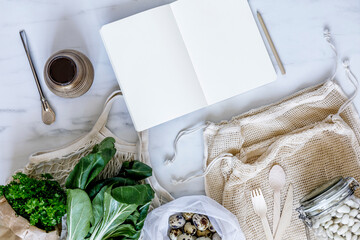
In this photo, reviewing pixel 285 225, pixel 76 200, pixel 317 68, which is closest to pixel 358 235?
pixel 285 225

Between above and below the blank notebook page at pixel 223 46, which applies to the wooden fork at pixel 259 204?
below

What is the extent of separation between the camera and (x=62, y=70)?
80 centimetres

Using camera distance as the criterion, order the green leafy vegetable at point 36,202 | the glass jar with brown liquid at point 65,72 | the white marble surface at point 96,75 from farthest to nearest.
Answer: the white marble surface at point 96,75
the glass jar with brown liquid at point 65,72
the green leafy vegetable at point 36,202

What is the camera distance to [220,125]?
0.90 metres

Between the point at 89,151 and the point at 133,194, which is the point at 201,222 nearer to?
the point at 133,194

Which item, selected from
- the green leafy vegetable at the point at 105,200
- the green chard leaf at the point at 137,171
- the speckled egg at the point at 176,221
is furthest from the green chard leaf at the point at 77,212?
the speckled egg at the point at 176,221

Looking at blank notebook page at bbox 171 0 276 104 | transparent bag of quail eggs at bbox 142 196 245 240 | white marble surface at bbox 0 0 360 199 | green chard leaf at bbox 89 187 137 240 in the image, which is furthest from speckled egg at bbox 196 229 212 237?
blank notebook page at bbox 171 0 276 104

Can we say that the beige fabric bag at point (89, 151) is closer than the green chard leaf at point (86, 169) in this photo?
No

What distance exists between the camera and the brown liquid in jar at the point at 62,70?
2.60 feet

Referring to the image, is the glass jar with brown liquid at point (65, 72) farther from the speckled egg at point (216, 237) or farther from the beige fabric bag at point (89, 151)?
the speckled egg at point (216, 237)

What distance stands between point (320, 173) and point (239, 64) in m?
0.33

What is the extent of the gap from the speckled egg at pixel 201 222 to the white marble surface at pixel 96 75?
0.27ft

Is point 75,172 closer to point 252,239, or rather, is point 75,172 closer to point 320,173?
point 252,239

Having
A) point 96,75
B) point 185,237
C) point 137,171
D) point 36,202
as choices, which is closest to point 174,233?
point 185,237
